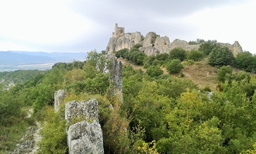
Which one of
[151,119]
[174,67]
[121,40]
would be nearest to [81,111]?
[151,119]

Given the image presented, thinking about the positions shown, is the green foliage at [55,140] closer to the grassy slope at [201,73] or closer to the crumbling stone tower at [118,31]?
the grassy slope at [201,73]

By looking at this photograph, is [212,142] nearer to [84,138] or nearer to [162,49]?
[84,138]

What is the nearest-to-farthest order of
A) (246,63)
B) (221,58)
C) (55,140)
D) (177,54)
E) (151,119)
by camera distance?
(55,140)
(151,119)
(221,58)
(246,63)
(177,54)

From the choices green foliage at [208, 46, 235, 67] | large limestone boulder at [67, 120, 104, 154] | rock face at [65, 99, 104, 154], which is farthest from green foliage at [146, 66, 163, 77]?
large limestone boulder at [67, 120, 104, 154]

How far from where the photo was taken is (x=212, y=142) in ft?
44.7

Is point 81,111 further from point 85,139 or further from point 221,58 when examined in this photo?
point 221,58

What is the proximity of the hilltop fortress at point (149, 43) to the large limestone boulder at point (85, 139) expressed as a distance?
62644 millimetres

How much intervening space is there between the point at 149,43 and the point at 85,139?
75037 mm

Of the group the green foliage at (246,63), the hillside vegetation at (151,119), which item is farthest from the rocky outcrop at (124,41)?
the hillside vegetation at (151,119)

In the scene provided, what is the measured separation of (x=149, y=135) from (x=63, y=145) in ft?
27.1

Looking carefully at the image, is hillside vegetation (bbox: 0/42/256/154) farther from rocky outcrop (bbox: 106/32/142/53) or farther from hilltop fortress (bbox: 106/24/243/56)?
rocky outcrop (bbox: 106/32/142/53)

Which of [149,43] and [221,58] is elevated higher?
[149,43]

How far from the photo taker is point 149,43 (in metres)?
82.5

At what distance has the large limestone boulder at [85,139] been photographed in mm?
9164
